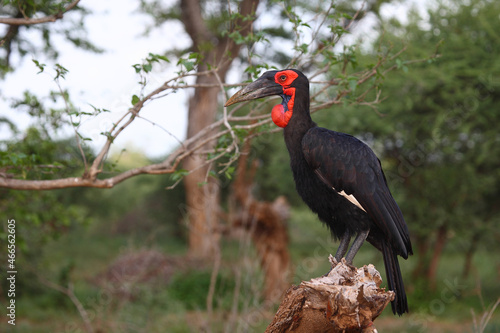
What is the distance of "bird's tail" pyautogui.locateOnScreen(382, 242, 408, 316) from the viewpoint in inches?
122

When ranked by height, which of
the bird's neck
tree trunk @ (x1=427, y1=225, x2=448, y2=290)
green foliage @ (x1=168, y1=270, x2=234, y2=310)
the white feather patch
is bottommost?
green foliage @ (x1=168, y1=270, x2=234, y2=310)

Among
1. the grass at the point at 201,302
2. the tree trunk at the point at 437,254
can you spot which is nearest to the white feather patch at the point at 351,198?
the grass at the point at 201,302

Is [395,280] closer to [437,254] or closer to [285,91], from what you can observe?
[285,91]

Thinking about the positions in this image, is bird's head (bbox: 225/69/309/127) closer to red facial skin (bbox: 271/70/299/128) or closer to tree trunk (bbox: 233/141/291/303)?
red facial skin (bbox: 271/70/299/128)

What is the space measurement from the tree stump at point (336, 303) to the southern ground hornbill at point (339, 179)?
442mm

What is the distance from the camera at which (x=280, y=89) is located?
340 centimetres

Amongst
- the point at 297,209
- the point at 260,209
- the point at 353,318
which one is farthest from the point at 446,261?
the point at 353,318

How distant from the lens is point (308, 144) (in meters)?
3.32

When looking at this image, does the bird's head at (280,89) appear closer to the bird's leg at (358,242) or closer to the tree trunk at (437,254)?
the bird's leg at (358,242)

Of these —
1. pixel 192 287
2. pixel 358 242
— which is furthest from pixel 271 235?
pixel 358 242

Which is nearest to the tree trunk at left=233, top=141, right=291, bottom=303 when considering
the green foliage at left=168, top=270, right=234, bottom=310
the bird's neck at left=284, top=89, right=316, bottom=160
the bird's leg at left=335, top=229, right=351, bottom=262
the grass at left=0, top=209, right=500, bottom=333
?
the grass at left=0, top=209, right=500, bottom=333

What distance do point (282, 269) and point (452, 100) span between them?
170 inches

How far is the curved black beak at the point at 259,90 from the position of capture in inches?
132

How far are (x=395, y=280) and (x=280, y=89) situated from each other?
146 centimetres
